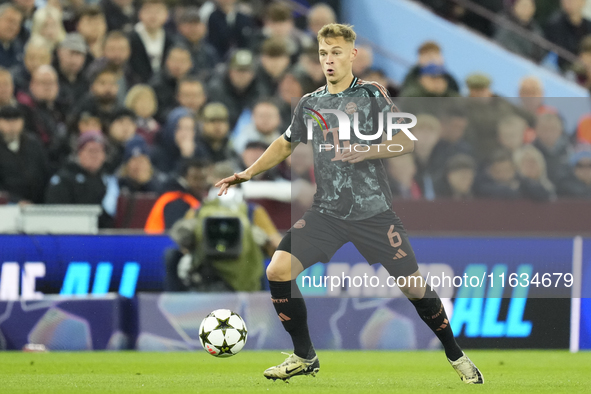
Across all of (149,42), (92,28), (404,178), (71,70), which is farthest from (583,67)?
(71,70)

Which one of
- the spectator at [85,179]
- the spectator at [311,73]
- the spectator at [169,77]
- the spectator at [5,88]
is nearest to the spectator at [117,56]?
the spectator at [169,77]

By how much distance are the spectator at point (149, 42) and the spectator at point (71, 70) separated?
749 mm

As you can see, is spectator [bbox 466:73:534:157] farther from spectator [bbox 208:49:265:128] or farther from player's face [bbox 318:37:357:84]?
player's face [bbox 318:37:357:84]

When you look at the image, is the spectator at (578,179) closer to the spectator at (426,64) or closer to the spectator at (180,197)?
the spectator at (426,64)

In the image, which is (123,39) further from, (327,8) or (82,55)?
(327,8)

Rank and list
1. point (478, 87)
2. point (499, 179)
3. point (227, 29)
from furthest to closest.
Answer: point (227, 29) → point (478, 87) → point (499, 179)

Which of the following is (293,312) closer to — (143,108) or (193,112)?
(143,108)

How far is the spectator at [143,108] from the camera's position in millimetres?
11492

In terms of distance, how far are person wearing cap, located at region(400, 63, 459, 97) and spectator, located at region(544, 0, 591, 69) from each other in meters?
4.04

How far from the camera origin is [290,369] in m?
6.52

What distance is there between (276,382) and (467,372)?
127 centimetres

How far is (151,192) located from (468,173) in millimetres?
3428

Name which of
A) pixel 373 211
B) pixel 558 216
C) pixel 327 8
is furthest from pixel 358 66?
pixel 373 211

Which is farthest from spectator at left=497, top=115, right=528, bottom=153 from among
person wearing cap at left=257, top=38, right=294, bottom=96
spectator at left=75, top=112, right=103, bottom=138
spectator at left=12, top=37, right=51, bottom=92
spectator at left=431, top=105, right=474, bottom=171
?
spectator at left=12, top=37, right=51, bottom=92
